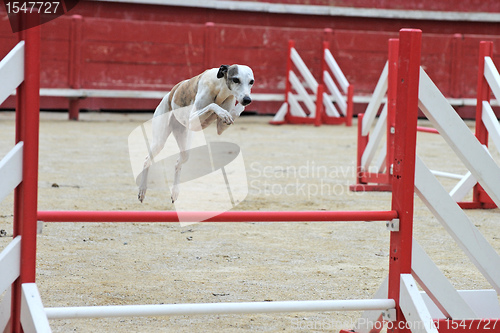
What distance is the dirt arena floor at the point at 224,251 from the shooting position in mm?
3034

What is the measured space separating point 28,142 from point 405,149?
109 cm

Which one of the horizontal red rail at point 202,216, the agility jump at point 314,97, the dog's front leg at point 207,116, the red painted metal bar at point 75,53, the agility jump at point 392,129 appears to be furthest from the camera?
the agility jump at point 314,97

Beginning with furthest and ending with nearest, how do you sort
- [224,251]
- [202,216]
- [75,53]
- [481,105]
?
1. [75,53]
2. [481,105]
3. [224,251]
4. [202,216]

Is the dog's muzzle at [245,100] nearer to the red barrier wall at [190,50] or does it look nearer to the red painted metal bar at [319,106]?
the red barrier wall at [190,50]

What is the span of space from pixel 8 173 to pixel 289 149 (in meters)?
6.79

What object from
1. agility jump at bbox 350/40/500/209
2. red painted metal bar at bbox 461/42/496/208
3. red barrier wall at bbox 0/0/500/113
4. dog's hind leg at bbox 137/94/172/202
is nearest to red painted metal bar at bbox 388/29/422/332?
dog's hind leg at bbox 137/94/172/202

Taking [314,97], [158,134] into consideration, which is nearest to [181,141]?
[158,134]

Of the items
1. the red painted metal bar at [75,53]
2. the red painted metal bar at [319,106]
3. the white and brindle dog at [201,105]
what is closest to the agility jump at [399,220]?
the white and brindle dog at [201,105]

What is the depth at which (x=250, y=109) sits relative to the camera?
13250 millimetres

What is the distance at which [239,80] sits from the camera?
2.03m

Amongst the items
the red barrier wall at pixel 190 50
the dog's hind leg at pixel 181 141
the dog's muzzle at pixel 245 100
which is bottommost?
the red barrier wall at pixel 190 50

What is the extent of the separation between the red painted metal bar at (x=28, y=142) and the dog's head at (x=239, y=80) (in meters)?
0.49

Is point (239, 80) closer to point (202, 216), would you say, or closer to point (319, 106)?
point (202, 216)

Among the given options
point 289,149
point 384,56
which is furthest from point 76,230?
point 384,56
